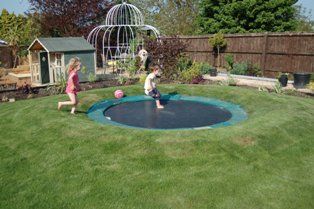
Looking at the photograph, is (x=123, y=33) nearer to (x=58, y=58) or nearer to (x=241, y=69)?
(x=58, y=58)

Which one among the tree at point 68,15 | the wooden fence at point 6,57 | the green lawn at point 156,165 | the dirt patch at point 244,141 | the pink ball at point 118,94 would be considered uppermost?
the tree at point 68,15

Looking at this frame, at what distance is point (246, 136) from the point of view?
5883 millimetres

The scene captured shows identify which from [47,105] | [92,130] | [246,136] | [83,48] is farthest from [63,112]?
[83,48]

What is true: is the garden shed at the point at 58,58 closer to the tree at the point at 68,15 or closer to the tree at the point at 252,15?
the tree at the point at 68,15

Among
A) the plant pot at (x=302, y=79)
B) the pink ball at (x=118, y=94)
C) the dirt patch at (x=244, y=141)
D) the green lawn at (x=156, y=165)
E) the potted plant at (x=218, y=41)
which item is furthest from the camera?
the potted plant at (x=218, y=41)

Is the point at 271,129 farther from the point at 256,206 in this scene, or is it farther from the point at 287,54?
the point at 287,54

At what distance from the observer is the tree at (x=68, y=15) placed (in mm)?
21812

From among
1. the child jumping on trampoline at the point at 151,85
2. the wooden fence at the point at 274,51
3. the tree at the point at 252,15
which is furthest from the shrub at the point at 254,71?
the child jumping on trampoline at the point at 151,85

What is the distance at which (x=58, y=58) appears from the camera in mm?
14086

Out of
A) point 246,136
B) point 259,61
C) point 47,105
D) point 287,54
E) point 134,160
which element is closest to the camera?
point 134,160

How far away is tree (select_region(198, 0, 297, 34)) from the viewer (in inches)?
916

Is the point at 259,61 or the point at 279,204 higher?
the point at 259,61

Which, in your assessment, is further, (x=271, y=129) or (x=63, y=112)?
(x=63, y=112)

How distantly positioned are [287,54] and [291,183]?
12.1 metres
